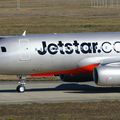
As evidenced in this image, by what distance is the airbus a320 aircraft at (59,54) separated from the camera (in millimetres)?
32188

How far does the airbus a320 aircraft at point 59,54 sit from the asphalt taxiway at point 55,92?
37.6 inches

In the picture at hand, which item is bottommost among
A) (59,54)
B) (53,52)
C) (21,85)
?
(21,85)

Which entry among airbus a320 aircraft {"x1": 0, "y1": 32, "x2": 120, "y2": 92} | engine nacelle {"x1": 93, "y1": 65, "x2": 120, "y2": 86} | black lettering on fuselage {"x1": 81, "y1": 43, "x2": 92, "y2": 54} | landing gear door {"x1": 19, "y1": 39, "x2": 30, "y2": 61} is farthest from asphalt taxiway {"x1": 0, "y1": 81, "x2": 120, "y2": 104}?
black lettering on fuselage {"x1": 81, "y1": 43, "x2": 92, "y2": 54}

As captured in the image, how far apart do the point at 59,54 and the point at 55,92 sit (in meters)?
2.02

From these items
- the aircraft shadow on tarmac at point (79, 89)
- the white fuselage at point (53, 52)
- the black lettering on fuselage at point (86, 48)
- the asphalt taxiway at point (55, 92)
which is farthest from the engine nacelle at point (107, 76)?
the aircraft shadow on tarmac at point (79, 89)

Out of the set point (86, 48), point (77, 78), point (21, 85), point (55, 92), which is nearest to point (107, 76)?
point (86, 48)

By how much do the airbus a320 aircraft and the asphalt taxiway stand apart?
95 centimetres

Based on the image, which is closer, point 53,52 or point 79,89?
point 53,52

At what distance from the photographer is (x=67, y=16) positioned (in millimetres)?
86438

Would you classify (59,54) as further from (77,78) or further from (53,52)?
(77,78)

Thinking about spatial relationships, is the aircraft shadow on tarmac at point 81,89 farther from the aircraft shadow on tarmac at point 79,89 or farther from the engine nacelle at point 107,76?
the engine nacelle at point 107,76

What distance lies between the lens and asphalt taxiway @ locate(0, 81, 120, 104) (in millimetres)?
30656

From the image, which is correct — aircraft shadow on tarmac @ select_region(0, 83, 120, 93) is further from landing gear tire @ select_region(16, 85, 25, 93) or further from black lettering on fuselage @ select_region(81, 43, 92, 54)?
black lettering on fuselage @ select_region(81, 43, 92, 54)

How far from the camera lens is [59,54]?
106 feet
